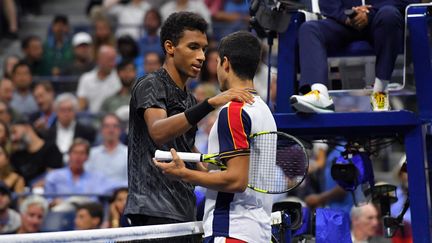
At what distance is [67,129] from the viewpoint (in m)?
12.1

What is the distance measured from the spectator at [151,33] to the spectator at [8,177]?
3.12 metres

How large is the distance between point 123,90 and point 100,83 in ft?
1.80

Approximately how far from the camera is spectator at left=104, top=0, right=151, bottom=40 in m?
14.2

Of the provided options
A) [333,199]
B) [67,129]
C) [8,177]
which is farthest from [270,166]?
[67,129]

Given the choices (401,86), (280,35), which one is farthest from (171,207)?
(401,86)

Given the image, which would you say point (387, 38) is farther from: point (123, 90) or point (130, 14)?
point (130, 14)

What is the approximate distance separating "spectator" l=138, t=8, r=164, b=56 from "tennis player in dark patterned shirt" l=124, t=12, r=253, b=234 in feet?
25.5

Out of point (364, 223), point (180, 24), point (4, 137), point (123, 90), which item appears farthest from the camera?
point (123, 90)

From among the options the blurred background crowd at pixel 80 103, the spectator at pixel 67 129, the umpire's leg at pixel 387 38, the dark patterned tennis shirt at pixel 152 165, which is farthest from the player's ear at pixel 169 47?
the spectator at pixel 67 129

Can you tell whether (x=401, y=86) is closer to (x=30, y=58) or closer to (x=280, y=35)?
(x=280, y=35)

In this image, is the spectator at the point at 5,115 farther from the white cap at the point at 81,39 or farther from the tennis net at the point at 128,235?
the tennis net at the point at 128,235

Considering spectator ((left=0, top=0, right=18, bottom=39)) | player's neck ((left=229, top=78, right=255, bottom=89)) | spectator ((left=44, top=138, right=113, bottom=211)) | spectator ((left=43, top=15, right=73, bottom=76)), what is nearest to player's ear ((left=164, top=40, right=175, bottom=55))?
player's neck ((left=229, top=78, right=255, bottom=89))

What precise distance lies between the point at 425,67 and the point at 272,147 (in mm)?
1757

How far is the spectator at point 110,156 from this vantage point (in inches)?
436
